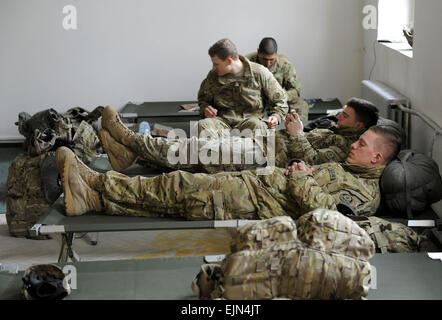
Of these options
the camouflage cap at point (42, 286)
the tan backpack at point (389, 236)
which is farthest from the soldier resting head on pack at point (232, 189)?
the camouflage cap at point (42, 286)

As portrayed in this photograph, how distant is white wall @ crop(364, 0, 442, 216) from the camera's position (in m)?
3.79

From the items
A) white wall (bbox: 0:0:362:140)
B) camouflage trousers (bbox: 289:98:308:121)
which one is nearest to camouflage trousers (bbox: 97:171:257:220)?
camouflage trousers (bbox: 289:98:308:121)

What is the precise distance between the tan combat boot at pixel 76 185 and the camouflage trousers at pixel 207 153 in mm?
654

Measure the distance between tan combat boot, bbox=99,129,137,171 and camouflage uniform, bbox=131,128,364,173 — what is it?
5cm

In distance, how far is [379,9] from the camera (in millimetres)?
5820

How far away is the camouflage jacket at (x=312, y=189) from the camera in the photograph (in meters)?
3.22

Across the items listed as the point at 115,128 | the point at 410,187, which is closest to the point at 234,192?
the point at 410,187

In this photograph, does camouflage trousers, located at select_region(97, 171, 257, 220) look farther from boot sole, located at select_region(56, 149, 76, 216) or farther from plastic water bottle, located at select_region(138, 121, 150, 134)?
plastic water bottle, located at select_region(138, 121, 150, 134)

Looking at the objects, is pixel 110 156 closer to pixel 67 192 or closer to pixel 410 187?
pixel 67 192

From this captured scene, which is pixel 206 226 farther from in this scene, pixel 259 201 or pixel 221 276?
pixel 221 276

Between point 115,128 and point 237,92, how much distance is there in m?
1.11

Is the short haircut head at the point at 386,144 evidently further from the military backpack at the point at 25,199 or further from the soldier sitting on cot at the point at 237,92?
the military backpack at the point at 25,199

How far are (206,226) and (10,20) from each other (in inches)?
171

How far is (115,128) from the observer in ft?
13.3
